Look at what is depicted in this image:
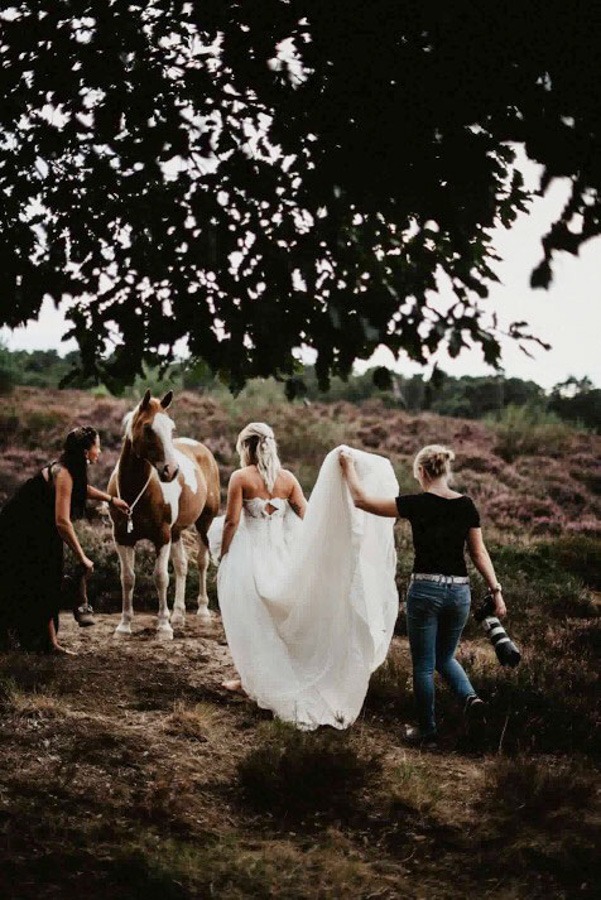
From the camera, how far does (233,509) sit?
6539 mm

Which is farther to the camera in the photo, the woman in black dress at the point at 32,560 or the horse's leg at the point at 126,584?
the horse's leg at the point at 126,584

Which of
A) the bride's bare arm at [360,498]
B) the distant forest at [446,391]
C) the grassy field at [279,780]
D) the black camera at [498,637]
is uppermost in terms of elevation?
the distant forest at [446,391]

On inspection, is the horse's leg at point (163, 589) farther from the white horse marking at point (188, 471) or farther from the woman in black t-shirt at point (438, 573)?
the woman in black t-shirt at point (438, 573)

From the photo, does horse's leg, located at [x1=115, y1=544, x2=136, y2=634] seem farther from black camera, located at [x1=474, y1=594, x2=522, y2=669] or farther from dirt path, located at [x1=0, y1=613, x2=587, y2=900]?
black camera, located at [x1=474, y1=594, x2=522, y2=669]

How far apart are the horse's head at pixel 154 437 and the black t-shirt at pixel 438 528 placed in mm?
3147

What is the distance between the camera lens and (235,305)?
4.40 m

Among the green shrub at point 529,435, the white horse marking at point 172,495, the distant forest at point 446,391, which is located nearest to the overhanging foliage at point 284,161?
the white horse marking at point 172,495

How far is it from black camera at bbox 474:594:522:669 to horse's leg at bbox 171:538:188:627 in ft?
15.1

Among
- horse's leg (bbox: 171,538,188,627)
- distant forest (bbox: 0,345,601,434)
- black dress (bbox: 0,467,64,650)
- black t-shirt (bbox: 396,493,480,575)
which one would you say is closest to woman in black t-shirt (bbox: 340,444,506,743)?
black t-shirt (bbox: 396,493,480,575)

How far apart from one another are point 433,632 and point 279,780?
1.49 m

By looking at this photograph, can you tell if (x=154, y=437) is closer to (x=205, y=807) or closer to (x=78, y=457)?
(x=78, y=457)

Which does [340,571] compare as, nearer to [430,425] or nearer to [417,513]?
[417,513]

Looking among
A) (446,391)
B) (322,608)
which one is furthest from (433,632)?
(446,391)

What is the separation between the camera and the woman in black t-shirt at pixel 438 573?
18.0 feet
